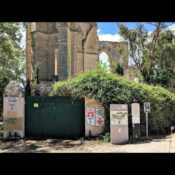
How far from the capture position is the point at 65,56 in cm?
3644

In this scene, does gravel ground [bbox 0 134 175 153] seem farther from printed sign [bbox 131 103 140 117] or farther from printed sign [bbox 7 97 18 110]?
printed sign [bbox 7 97 18 110]

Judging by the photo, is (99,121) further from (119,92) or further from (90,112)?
(119,92)

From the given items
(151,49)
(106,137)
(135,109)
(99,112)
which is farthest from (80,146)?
(151,49)

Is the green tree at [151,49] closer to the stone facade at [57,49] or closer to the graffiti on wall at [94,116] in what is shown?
the stone facade at [57,49]

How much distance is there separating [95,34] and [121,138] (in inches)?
1119

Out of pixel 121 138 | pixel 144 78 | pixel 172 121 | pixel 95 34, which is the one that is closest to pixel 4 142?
pixel 121 138

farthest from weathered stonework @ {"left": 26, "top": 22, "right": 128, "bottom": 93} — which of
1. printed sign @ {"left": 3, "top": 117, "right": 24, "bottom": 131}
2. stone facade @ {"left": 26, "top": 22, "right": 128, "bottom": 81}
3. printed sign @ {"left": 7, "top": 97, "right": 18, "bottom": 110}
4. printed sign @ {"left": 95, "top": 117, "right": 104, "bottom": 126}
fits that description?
printed sign @ {"left": 95, "top": 117, "right": 104, "bottom": 126}

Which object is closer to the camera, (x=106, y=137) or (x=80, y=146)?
(x=80, y=146)

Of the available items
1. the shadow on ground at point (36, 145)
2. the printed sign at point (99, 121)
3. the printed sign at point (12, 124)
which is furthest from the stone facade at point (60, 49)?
the shadow on ground at point (36, 145)

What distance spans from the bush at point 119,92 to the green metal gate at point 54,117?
71cm

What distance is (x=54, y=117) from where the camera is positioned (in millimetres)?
17984

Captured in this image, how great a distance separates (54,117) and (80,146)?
2.96m
